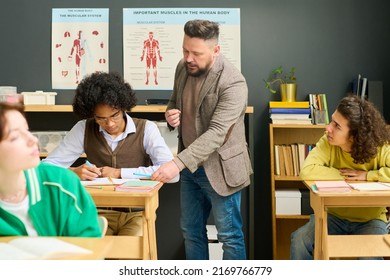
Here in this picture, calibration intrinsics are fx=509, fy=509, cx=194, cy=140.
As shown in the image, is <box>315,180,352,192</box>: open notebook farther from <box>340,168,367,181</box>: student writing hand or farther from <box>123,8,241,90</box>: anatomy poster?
<box>123,8,241,90</box>: anatomy poster

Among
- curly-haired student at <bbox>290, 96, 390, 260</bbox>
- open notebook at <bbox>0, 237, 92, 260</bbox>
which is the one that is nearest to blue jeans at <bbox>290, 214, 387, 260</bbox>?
curly-haired student at <bbox>290, 96, 390, 260</bbox>

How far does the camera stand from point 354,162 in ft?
6.08

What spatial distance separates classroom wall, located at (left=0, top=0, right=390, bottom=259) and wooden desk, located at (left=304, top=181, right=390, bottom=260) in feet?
2.91

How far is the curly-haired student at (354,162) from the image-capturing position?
181 centimetres

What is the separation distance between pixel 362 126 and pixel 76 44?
1.31 meters

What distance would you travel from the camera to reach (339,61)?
2.38m

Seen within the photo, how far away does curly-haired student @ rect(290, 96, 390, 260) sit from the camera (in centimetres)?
181

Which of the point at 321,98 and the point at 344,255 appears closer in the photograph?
the point at 344,255

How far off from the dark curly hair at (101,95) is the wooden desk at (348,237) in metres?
0.74

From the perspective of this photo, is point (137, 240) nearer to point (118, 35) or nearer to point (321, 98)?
point (118, 35)

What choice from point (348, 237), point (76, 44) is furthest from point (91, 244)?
point (76, 44)
